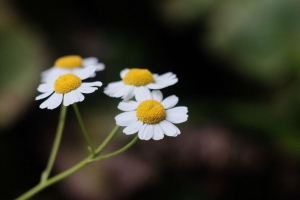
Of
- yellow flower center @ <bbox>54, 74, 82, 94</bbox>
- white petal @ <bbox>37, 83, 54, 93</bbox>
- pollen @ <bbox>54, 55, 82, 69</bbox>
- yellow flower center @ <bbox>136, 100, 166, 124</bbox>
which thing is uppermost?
pollen @ <bbox>54, 55, 82, 69</bbox>

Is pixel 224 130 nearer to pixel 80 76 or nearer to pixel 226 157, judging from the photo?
pixel 226 157

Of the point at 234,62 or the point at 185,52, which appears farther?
the point at 185,52

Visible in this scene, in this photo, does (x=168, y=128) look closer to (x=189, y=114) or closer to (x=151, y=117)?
(x=151, y=117)

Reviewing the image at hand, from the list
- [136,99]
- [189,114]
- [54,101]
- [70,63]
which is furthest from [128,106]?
[189,114]

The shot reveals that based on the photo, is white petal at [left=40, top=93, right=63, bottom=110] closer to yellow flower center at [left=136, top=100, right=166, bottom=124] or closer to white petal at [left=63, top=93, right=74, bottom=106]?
white petal at [left=63, top=93, right=74, bottom=106]

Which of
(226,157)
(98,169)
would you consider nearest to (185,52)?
(226,157)

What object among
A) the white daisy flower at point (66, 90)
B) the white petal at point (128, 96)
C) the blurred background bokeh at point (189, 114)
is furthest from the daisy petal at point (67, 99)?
the blurred background bokeh at point (189, 114)

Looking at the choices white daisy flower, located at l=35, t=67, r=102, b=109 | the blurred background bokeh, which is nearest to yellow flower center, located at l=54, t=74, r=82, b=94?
white daisy flower, located at l=35, t=67, r=102, b=109
